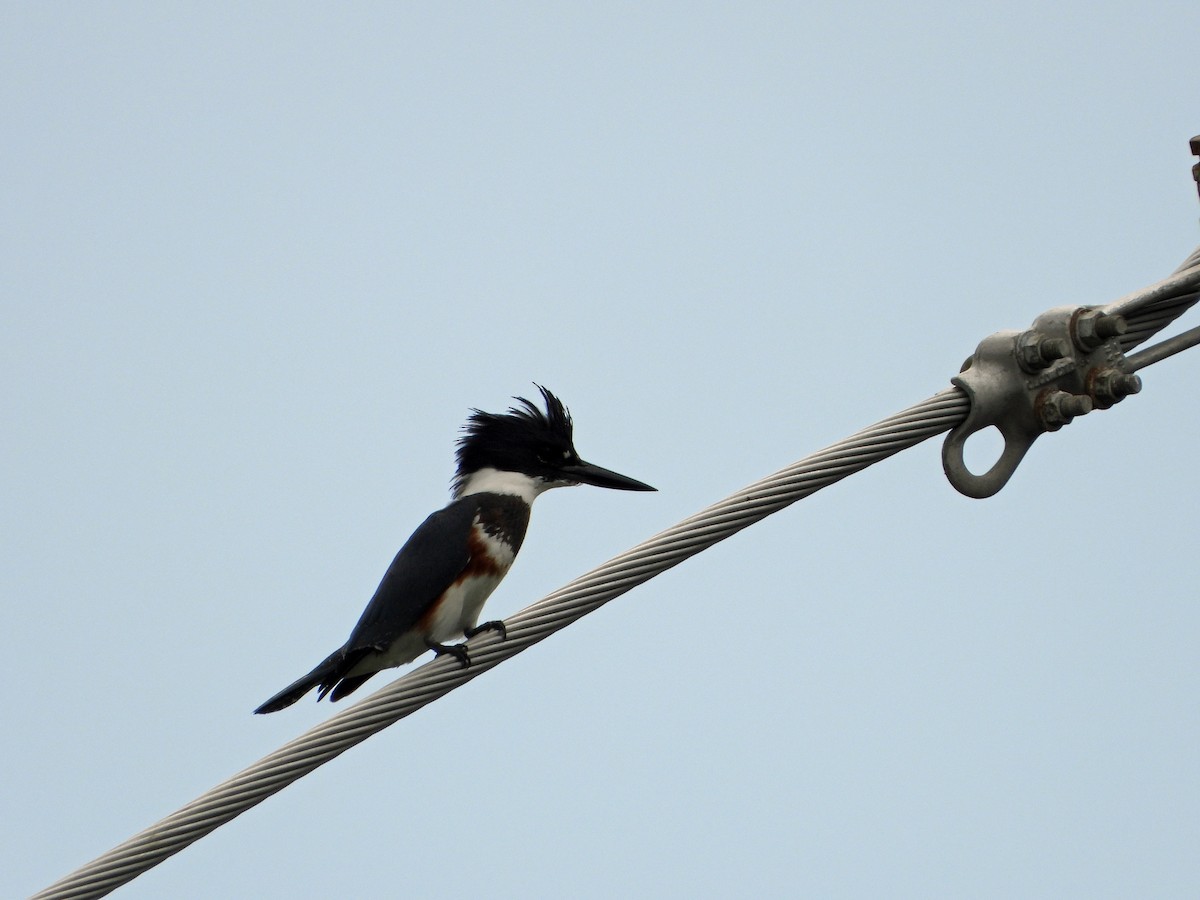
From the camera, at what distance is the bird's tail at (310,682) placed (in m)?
3.42

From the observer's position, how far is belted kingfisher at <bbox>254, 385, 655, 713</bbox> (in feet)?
11.7

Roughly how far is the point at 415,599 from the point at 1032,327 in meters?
1.72

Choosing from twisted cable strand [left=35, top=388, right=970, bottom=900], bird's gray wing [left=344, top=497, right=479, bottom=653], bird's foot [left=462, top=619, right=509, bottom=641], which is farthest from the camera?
bird's gray wing [left=344, top=497, right=479, bottom=653]

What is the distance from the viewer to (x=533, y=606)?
8.65 ft

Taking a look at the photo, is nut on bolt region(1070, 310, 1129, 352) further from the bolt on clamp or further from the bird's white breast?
the bird's white breast

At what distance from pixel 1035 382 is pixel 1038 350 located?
0.20 feet

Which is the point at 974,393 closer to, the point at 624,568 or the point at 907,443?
the point at 907,443

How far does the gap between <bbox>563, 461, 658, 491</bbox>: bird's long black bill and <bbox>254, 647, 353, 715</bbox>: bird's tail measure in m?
1.05

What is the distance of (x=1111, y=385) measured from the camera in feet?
8.20

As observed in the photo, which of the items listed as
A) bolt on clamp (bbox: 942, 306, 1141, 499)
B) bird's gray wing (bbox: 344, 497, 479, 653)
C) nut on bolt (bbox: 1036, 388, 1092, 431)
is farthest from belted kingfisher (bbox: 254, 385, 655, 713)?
nut on bolt (bbox: 1036, 388, 1092, 431)

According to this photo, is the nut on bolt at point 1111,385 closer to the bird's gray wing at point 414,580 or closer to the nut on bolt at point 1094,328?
the nut on bolt at point 1094,328

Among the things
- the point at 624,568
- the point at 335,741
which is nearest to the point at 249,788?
the point at 335,741

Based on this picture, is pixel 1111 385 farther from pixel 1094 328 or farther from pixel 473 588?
pixel 473 588

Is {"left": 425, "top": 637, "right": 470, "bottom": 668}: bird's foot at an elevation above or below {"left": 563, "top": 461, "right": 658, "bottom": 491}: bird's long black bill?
below
